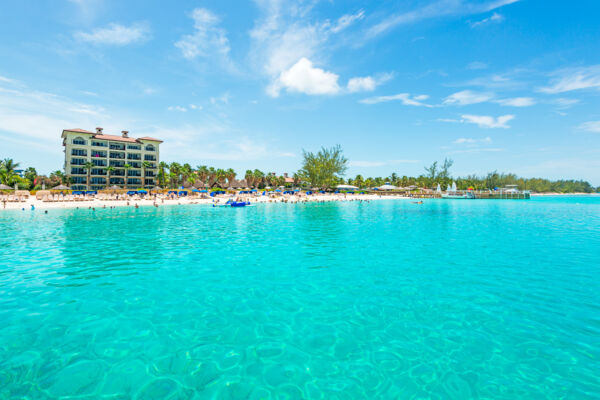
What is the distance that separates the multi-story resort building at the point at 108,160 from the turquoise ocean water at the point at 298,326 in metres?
77.2

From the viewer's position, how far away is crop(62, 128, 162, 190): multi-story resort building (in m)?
76.1

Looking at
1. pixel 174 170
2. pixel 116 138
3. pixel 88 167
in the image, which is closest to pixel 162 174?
pixel 174 170

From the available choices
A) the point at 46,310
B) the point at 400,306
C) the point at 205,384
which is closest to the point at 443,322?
the point at 400,306

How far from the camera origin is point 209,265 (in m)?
12.9

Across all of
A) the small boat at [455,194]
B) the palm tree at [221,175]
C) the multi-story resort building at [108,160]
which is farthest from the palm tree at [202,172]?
the small boat at [455,194]

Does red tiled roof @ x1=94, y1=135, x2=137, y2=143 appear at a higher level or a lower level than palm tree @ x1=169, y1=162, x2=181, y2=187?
higher

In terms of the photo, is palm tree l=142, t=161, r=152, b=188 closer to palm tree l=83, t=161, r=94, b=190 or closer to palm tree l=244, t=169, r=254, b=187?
palm tree l=83, t=161, r=94, b=190

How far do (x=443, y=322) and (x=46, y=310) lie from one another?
36.7 ft

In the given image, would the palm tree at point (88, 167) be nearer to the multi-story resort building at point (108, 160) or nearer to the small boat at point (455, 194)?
the multi-story resort building at point (108, 160)

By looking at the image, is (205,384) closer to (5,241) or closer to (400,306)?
(400,306)

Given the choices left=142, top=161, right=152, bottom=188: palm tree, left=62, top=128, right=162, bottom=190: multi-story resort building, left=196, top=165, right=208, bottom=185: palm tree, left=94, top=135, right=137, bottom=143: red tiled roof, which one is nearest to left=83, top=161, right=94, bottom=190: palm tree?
left=62, top=128, right=162, bottom=190: multi-story resort building

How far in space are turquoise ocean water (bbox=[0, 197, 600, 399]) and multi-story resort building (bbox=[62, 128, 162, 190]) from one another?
77.2 metres

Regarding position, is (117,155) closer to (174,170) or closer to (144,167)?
(144,167)

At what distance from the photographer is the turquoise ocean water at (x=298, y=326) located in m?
5.15
